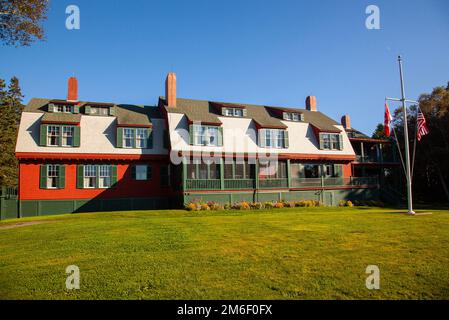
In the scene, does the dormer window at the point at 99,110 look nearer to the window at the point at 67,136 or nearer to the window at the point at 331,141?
the window at the point at 67,136

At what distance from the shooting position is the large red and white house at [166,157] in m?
23.0

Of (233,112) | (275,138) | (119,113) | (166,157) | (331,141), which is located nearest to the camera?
(166,157)

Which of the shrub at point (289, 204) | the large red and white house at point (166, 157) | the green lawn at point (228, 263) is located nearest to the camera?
the green lawn at point (228, 263)

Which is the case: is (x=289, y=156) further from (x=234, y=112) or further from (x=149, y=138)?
(x=149, y=138)

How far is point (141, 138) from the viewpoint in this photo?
25828 mm

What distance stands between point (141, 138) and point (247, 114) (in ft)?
35.2

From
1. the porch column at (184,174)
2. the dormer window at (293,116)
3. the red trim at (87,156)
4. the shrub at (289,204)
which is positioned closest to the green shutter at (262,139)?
the dormer window at (293,116)

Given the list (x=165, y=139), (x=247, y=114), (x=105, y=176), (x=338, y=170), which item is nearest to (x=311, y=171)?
(x=338, y=170)

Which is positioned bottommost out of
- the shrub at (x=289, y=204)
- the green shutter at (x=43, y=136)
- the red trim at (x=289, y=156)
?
the shrub at (x=289, y=204)

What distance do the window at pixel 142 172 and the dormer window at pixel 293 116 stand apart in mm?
15009

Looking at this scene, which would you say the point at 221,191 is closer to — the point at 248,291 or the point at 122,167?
the point at 122,167
